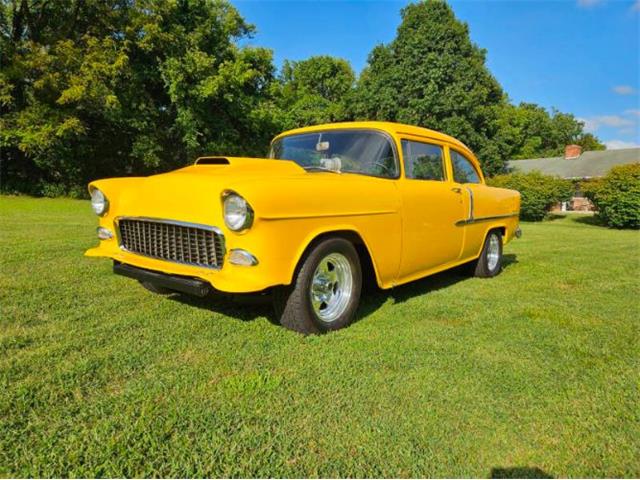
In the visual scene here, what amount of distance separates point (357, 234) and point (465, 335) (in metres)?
1.19

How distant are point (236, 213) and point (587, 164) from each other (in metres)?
37.3

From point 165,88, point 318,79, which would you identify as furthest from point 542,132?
point 165,88

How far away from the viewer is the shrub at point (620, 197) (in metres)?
15.7

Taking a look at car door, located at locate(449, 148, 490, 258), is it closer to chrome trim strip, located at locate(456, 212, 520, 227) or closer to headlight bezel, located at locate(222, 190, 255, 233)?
chrome trim strip, located at locate(456, 212, 520, 227)

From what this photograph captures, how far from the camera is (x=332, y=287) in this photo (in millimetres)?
3562

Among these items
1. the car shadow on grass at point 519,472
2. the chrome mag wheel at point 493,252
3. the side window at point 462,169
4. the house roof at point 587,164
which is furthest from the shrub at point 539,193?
the car shadow on grass at point 519,472

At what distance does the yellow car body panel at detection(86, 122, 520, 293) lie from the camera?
2869 millimetres

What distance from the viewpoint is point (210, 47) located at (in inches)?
998

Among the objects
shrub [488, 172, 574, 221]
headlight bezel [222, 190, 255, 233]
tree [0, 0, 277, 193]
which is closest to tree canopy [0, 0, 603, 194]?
tree [0, 0, 277, 193]

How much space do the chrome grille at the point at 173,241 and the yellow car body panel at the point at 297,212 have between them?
49mm

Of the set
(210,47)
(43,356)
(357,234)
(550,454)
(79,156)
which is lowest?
(550,454)

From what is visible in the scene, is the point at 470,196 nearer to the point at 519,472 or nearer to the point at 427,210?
the point at 427,210

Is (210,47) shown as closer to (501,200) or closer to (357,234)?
(501,200)

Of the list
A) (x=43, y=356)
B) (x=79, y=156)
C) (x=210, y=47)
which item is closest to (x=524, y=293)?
(x=43, y=356)
